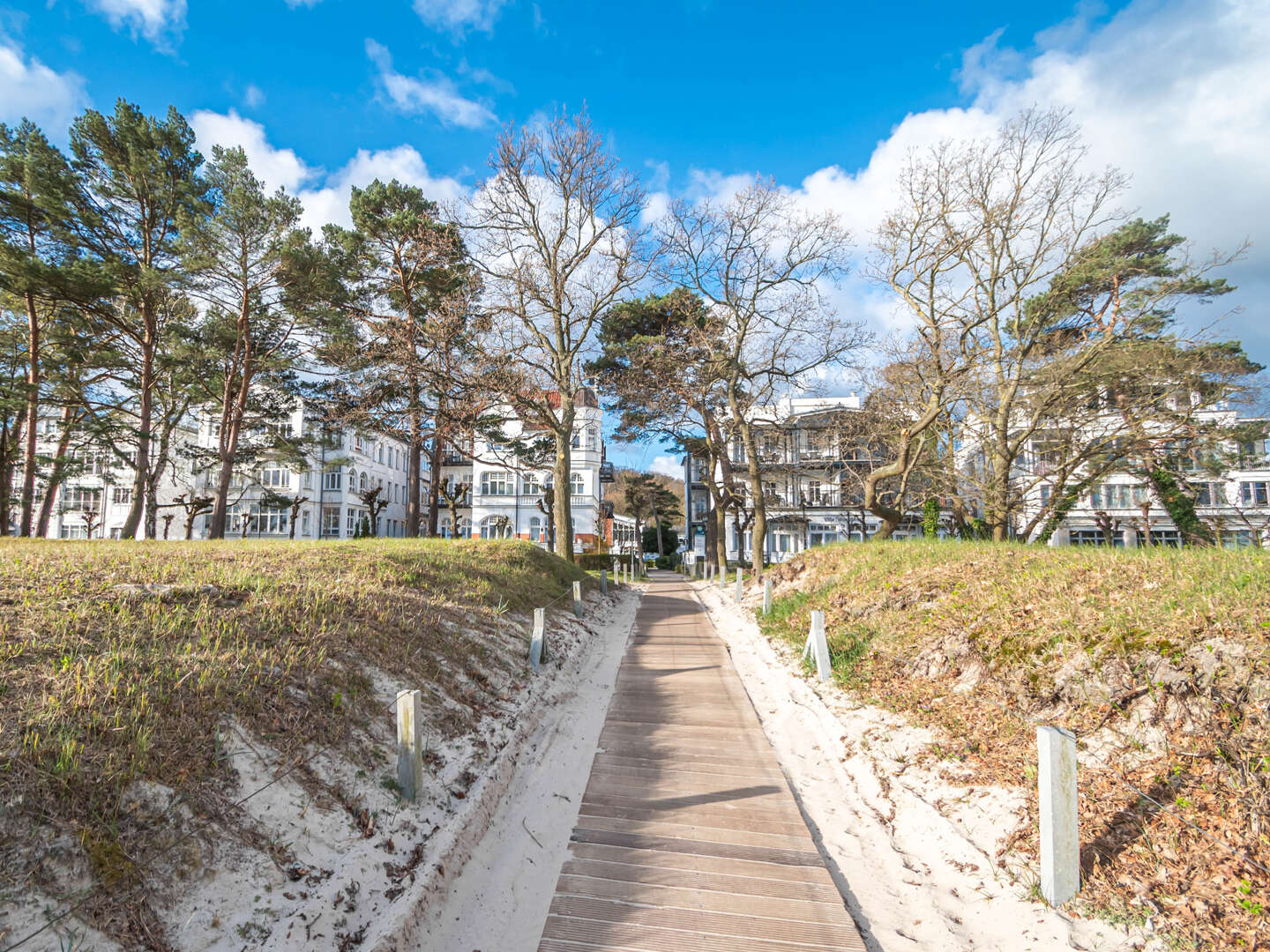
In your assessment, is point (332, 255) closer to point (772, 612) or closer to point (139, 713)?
point (772, 612)

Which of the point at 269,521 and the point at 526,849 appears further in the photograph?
the point at 269,521

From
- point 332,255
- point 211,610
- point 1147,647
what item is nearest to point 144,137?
point 332,255

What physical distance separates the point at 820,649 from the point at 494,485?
1701 inches

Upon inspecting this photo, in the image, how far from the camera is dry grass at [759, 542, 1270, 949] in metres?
3.62

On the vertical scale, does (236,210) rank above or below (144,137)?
below

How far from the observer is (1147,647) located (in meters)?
5.13

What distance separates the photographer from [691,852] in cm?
468

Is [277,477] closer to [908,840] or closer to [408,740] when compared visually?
[408,740]

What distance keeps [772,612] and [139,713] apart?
36.0 feet

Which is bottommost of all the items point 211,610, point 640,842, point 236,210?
point 640,842

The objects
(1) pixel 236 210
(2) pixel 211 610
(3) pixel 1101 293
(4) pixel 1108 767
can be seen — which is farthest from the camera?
(1) pixel 236 210

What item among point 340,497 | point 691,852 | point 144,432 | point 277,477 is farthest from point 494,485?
point 691,852

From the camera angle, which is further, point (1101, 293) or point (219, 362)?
point (219, 362)

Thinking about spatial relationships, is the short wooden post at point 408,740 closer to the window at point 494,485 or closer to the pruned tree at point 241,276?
A: the pruned tree at point 241,276
